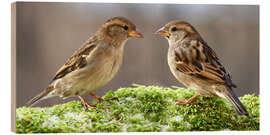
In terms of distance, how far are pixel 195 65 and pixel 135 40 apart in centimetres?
109

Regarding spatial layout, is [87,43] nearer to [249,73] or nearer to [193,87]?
[193,87]

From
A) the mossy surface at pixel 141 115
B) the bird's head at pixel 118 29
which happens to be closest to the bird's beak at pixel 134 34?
the bird's head at pixel 118 29

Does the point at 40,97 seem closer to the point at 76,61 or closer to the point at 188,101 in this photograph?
the point at 76,61

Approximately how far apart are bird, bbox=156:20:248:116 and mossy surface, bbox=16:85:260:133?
0.21 metres

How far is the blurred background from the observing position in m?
6.16

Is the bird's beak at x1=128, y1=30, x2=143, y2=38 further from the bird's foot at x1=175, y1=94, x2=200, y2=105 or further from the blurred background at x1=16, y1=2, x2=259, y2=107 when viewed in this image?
the bird's foot at x1=175, y1=94, x2=200, y2=105

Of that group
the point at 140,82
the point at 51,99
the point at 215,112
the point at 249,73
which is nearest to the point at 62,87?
the point at 51,99

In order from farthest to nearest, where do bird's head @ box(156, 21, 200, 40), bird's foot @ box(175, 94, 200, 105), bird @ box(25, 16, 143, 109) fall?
bird's head @ box(156, 21, 200, 40) → bird's foot @ box(175, 94, 200, 105) → bird @ box(25, 16, 143, 109)

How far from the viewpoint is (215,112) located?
6.60 m

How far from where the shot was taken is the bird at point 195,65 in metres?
6.33

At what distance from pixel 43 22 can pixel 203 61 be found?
8.81ft

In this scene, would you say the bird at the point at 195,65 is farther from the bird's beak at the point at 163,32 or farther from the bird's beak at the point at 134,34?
the bird's beak at the point at 134,34

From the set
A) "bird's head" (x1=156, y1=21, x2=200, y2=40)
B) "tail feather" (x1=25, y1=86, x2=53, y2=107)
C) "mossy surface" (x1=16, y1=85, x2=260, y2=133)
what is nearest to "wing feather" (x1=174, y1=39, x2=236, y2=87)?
"bird's head" (x1=156, y1=21, x2=200, y2=40)

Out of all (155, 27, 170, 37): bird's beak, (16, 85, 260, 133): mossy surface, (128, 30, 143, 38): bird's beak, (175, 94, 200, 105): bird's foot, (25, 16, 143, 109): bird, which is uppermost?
(155, 27, 170, 37): bird's beak
